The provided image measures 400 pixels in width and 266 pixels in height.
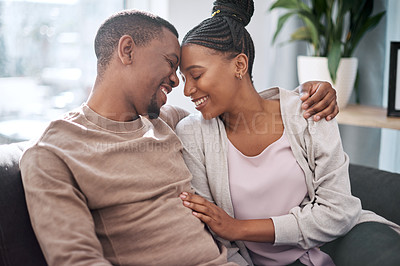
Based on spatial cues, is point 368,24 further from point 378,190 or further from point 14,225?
point 14,225

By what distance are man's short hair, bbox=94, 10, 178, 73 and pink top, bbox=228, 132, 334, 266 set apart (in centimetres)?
47

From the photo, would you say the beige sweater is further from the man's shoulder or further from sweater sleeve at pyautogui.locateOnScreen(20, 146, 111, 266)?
the man's shoulder

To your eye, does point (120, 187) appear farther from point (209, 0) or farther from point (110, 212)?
point (209, 0)

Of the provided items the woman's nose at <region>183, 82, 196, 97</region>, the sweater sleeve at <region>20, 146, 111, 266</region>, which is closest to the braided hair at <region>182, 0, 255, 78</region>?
the woman's nose at <region>183, 82, 196, 97</region>

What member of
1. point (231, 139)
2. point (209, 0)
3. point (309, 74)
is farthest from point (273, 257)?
point (209, 0)

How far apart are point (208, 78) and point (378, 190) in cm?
77

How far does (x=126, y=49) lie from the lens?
4.00ft

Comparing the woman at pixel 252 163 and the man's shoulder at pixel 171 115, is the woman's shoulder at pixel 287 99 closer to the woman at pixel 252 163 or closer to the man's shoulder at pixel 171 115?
the woman at pixel 252 163

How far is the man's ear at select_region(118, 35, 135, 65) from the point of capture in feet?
3.98

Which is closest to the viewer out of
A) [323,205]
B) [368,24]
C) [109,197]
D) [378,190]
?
[109,197]

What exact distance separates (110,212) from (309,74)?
1.43 meters

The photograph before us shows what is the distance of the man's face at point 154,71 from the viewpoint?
1.23 m

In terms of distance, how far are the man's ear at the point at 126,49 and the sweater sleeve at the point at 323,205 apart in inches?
23.4

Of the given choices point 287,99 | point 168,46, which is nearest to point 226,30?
point 168,46
